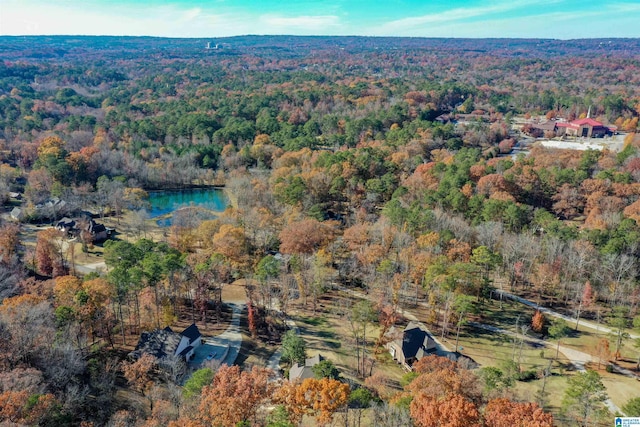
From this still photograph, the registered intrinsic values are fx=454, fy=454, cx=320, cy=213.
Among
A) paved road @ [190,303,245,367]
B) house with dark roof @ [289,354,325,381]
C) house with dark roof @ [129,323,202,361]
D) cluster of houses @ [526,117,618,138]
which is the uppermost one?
cluster of houses @ [526,117,618,138]

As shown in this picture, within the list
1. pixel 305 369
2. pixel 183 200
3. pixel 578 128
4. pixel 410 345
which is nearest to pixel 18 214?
pixel 183 200

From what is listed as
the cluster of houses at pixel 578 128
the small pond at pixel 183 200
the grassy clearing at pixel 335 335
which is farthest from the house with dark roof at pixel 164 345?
the cluster of houses at pixel 578 128

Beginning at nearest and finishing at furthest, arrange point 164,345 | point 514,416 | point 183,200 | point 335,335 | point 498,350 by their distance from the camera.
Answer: point 514,416 → point 164,345 → point 498,350 → point 335,335 → point 183,200

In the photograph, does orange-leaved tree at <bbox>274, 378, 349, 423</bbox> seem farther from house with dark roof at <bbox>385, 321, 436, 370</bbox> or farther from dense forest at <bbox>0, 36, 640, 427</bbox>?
house with dark roof at <bbox>385, 321, 436, 370</bbox>

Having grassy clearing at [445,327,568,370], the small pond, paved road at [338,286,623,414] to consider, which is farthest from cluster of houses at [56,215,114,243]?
grassy clearing at [445,327,568,370]

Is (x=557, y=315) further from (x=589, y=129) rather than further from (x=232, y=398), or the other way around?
(x=589, y=129)

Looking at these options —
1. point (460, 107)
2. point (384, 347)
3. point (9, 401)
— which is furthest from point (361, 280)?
point (460, 107)
